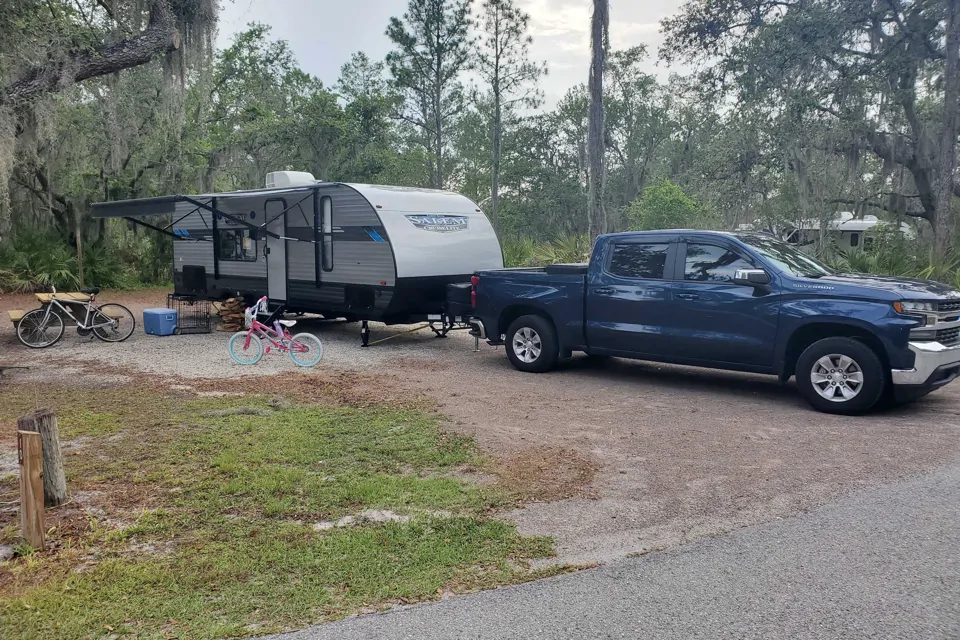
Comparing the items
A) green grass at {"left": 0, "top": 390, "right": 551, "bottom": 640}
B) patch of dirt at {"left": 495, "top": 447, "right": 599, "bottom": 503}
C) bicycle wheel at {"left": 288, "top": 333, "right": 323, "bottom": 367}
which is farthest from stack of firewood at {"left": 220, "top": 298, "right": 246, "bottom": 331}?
patch of dirt at {"left": 495, "top": 447, "right": 599, "bottom": 503}

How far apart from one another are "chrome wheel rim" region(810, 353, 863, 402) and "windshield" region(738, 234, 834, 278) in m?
1.03

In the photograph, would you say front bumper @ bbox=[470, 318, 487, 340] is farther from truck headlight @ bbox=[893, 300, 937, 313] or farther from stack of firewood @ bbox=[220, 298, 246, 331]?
stack of firewood @ bbox=[220, 298, 246, 331]

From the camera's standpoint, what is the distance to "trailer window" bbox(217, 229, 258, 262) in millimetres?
13891

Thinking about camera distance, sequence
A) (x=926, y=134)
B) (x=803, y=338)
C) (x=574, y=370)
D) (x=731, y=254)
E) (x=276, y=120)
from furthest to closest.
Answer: (x=276, y=120) → (x=926, y=134) → (x=574, y=370) → (x=731, y=254) → (x=803, y=338)

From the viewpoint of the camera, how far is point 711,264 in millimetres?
8367

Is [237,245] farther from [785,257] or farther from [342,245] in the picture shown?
[785,257]

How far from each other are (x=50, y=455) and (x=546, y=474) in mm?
3173

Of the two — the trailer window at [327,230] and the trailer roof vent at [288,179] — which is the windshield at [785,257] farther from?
the trailer roof vent at [288,179]

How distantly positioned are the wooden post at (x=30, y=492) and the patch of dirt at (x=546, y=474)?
274 cm

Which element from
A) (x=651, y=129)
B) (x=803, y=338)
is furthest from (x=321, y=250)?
(x=651, y=129)

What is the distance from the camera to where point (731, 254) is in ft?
27.1

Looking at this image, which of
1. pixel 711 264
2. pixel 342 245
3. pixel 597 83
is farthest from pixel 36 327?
pixel 597 83

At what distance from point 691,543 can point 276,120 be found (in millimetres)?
25751

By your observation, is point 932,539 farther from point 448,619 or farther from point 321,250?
point 321,250
